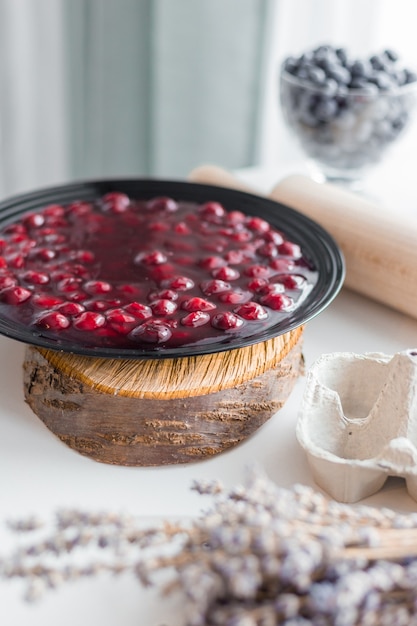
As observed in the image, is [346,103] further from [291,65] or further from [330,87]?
[291,65]

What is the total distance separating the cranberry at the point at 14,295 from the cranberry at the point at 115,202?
366 mm

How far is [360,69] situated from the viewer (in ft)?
5.74

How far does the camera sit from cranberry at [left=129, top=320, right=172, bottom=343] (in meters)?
1.10

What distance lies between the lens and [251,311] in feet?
3.86

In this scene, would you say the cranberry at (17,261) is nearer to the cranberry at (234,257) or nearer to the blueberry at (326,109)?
the cranberry at (234,257)

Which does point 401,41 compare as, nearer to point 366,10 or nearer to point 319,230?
point 366,10

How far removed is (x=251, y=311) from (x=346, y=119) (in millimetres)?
719

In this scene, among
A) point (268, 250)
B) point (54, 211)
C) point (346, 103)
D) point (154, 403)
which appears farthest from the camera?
point (346, 103)

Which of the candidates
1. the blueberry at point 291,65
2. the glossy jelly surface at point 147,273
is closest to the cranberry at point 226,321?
the glossy jelly surface at point 147,273

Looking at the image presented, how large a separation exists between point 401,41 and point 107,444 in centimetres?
163

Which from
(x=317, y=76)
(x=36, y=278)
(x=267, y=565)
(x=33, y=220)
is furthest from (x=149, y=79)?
(x=267, y=565)

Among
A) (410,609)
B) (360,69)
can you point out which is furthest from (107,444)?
(360,69)

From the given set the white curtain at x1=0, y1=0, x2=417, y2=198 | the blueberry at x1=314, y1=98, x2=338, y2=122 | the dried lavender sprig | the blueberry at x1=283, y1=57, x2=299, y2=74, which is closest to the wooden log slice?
the dried lavender sprig

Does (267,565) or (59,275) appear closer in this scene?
(267,565)
